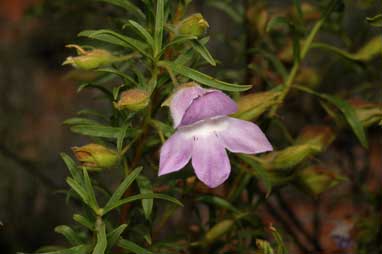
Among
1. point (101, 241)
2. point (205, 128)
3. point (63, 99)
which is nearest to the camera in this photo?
point (101, 241)

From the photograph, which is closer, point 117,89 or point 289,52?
point 117,89

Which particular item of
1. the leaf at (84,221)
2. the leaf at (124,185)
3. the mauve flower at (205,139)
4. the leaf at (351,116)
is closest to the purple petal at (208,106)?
the mauve flower at (205,139)

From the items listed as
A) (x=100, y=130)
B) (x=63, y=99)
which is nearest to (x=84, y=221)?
(x=100, y=130)

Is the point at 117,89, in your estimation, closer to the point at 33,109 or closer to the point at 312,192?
the point at 312,192

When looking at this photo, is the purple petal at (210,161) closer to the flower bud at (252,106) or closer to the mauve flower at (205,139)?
the mauve flower at (205,139)

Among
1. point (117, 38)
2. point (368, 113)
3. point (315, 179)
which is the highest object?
point (117, 38)

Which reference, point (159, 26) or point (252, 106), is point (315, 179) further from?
point (159, 26)

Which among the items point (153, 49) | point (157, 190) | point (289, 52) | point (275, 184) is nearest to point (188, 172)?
point (157, 190)
